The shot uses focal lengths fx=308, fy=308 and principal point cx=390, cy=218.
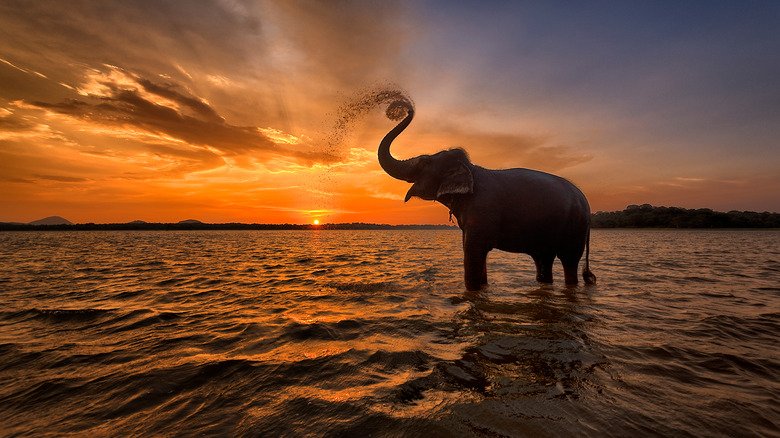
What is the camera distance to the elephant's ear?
20.3ft

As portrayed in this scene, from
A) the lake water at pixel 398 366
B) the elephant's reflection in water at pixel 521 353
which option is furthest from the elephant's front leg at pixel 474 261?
the elephant's reflection in water at pixel 521 353

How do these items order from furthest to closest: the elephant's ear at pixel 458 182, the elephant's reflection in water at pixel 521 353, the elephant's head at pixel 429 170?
the elephant's head at pixel 429 170 → the elephant's ear at pixel 458 182 → the elephant's reflection in water at pixel 521 353

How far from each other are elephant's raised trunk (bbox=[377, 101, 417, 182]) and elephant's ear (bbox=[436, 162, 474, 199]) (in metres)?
0.82

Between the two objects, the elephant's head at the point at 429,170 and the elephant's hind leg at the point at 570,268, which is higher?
the elephant's head at the point at 429,170

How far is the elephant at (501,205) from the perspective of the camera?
6.23 m

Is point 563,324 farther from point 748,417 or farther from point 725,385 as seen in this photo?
point 748,417

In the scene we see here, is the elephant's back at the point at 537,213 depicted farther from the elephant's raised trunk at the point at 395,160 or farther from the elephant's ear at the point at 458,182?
the elephant's raised trunk at the point at 395,160

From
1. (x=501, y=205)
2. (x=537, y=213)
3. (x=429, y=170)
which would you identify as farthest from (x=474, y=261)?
(x=429, y=170)

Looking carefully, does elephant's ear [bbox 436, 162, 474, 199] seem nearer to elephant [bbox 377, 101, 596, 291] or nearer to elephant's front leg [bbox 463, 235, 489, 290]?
elephant [bbox 377, 101, 596, 291]

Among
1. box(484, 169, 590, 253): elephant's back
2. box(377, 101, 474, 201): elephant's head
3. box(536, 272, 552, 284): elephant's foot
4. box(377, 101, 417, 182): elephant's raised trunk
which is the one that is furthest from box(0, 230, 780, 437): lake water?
box(377, 101, 417, 182): elephant's raised trunk

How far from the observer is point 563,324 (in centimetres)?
433

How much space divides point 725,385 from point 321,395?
3.40 metres

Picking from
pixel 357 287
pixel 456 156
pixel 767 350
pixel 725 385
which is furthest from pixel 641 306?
pixel 357 287

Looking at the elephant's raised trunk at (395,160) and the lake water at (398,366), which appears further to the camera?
the elephant's raised trunk at (395,160)
